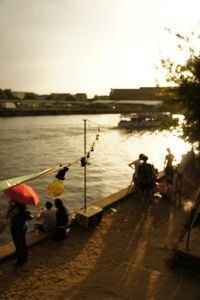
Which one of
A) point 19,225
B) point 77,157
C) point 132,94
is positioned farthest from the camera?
point 132,94

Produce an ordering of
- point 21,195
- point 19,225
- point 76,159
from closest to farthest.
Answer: point 21,195 < point 19,225 < point 76,159

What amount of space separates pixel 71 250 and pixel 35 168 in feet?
76.0

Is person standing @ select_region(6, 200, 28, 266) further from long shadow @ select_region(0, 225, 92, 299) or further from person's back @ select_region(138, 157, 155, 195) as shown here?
person's back @ select_region(138, 157, 155, 195)

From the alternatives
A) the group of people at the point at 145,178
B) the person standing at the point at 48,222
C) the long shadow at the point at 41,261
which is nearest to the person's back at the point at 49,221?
the person standing at the point at 48,222

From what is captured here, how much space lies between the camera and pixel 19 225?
7.67 m

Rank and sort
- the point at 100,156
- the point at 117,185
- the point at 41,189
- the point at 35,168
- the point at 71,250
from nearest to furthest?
the point at 71,250 → the point at 41,189 → the point at 117,185 → the point at 35,168 → the point at 100,156

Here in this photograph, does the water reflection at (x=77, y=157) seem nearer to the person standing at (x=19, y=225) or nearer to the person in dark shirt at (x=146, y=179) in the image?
the person in dark shirt at (x=146, y=179)

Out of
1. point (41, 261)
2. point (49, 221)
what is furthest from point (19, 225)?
point (49, 221)

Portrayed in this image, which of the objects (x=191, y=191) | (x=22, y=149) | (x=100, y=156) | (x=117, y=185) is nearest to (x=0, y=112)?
(x=22, y=149)

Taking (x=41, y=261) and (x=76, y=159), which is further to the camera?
(x=76, y=159)

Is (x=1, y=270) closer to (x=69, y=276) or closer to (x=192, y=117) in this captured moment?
(x=69, y=276)

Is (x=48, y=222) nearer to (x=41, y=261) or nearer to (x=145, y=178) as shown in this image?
(x=41, y=261)

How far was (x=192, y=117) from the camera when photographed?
9383 mm

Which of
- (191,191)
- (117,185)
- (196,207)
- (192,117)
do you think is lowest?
(117,185)
